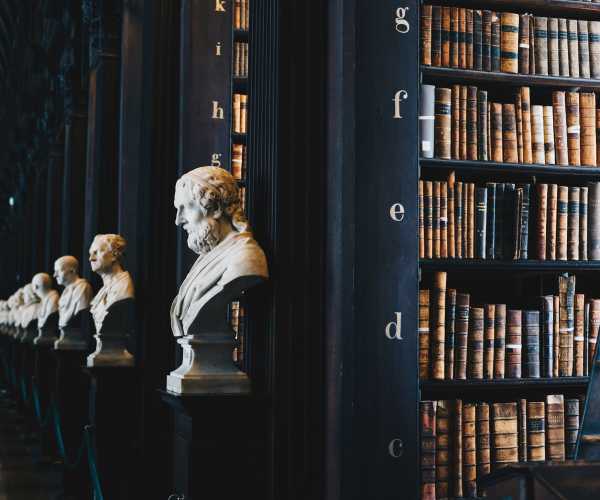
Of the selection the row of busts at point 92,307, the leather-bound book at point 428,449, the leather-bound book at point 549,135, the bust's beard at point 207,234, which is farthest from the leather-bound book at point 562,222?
the row of busts at point 92,307

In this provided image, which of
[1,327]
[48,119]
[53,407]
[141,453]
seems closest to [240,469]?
[141,453]

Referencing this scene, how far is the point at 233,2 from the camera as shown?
4594 mm

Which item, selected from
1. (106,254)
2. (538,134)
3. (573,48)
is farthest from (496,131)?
(106,254)

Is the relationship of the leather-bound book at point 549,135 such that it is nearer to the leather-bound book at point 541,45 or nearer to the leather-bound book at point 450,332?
the leather-bound book at point 541,45

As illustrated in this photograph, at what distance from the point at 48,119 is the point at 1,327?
18.6 feet

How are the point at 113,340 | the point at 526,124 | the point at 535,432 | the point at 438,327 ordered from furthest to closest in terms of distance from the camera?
the point at 113,340 < the point at 526,124 < the point at 535,432 < the point at 438,327

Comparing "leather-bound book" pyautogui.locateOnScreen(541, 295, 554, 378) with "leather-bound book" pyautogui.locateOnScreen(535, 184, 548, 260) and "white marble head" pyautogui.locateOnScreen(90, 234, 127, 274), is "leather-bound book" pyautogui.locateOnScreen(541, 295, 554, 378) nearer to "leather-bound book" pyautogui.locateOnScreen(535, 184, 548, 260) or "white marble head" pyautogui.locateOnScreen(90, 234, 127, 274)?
"leather-bound book" pyautogui.locateOnScreen(535, 184, 548, 260)

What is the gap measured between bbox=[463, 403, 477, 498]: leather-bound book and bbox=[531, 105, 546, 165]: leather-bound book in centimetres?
98

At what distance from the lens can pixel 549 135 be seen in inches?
141

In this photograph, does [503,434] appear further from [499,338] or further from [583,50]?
[583,50]

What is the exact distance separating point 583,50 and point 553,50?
0.47ft

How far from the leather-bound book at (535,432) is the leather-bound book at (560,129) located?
3.10ft

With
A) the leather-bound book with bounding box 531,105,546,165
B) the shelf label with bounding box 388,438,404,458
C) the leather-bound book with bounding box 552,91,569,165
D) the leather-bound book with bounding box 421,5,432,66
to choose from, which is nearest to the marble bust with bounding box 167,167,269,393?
the shelf label with bounding box 388,438,404,458

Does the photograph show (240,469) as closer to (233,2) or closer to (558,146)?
(558,146)
